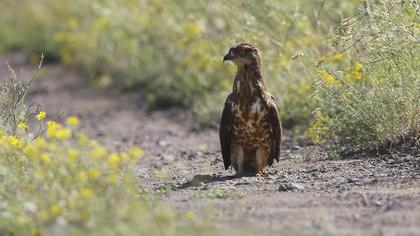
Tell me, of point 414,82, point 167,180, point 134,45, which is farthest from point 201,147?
point 134,45

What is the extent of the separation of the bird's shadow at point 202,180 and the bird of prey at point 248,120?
0.14m

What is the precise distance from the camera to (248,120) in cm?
811

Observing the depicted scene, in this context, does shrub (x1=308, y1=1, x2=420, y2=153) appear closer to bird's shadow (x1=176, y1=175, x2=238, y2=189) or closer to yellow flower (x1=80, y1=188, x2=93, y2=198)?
bird's shadow (x1=176, y1=175, x2=238, y2=189)

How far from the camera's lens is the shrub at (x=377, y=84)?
801cm

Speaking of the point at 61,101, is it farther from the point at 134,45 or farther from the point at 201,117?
the point at 201,117

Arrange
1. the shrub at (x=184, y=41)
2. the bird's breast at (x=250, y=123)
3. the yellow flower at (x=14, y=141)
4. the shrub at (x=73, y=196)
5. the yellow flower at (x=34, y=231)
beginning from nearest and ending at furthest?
1. the shrub at (x=73, y=196)
2. the yellow flower at (x=34, y=231)
3. the yellow flower at (x=14, y=141)
4. the bird's breast at (x=250, y=123)
5. the shrub at (x=184, y=41)

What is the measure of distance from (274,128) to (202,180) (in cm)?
77

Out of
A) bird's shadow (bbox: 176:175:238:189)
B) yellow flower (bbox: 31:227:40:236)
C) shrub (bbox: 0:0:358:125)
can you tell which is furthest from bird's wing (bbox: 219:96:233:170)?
yellow flower (bbox: 31:227:40:236)

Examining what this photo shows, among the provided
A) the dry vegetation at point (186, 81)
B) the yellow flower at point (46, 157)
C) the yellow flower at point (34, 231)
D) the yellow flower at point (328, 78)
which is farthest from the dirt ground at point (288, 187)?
the yellow flower at point (34, 231)

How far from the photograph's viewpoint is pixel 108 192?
6.02 metres

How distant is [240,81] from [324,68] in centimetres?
87

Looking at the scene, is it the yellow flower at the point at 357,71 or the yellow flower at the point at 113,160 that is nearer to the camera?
the yellow flower at the point at 113,160

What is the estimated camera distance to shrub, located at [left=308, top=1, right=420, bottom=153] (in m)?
8.01

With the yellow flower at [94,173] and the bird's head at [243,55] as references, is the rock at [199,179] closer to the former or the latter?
the bird's head at [243,55]
